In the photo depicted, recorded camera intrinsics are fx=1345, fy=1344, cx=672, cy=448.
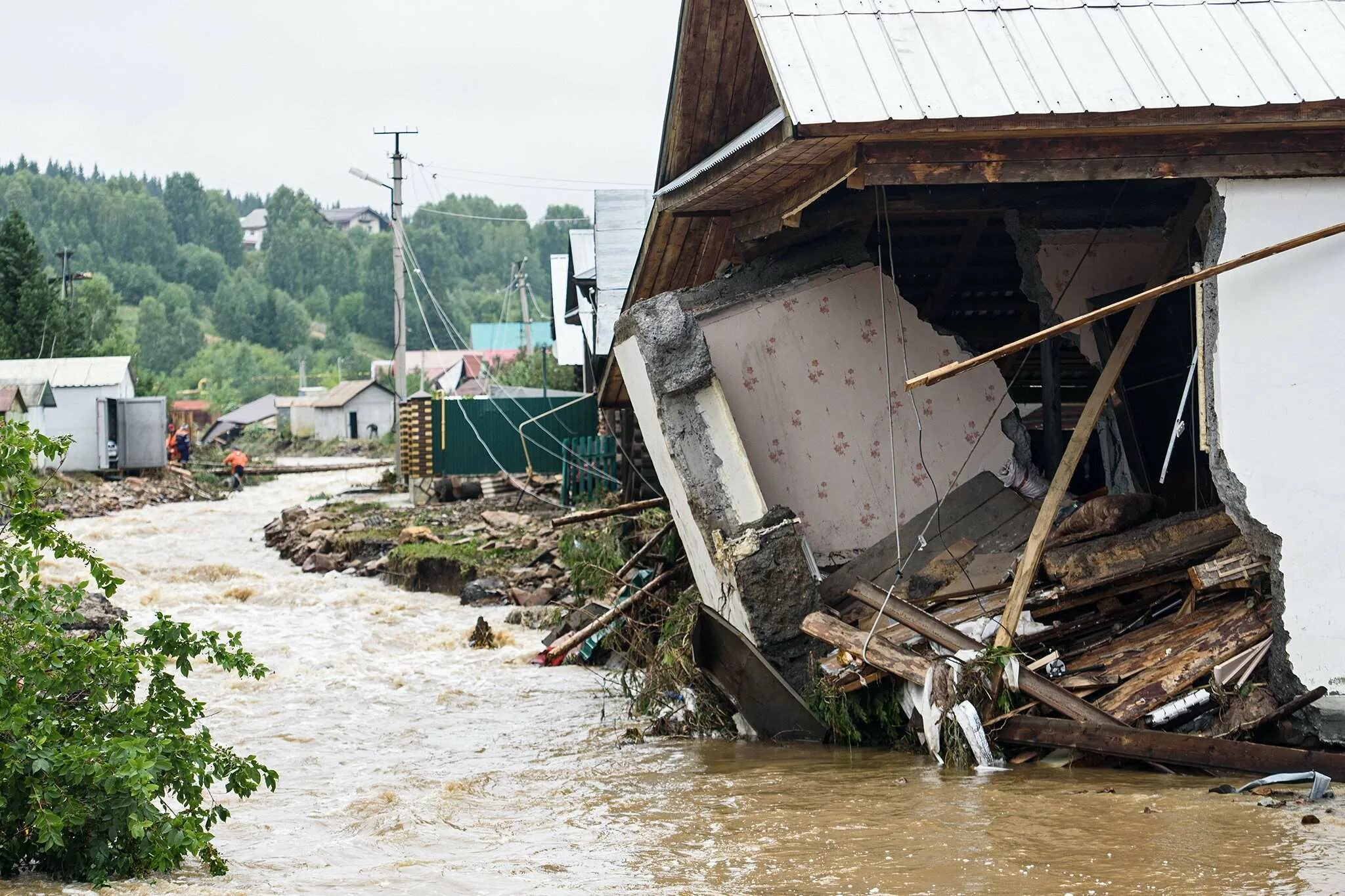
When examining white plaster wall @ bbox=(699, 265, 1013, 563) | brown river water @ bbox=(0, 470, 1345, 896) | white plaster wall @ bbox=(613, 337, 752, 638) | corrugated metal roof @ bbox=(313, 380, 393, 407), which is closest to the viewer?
brown river water @ bbox=(0, 470, 1345, 896)

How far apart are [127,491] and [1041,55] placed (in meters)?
31.4

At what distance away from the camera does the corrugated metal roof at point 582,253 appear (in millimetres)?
28453

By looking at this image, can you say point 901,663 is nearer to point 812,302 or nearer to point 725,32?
point 812,302

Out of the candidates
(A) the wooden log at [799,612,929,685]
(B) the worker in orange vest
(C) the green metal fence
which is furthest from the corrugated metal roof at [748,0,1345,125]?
(B) the worker in orange vest

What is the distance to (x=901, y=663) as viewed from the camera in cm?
799

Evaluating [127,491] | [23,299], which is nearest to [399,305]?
[127,491]

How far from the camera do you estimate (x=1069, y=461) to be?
8242 mm

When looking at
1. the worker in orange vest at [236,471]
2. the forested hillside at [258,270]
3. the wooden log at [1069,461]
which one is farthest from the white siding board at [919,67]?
the forested hillside at [258,270]

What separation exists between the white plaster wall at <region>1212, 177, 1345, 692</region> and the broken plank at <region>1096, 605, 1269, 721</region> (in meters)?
0.31

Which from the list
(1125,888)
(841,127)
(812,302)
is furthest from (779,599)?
(1125,888)

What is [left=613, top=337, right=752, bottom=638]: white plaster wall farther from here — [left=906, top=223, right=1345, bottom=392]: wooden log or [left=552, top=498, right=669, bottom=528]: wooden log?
[left=906, top=223, right=1345, bottom=392]: wooden log

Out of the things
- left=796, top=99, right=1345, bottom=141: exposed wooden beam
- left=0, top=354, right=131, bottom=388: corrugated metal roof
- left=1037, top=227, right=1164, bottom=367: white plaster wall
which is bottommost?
left=1037, top=227, right=1164, bottom=367: white plaster wall

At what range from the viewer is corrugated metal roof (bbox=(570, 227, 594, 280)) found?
28.5m

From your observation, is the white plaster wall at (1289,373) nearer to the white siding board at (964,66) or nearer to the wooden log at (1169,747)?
the wooden log at (1169,747)
